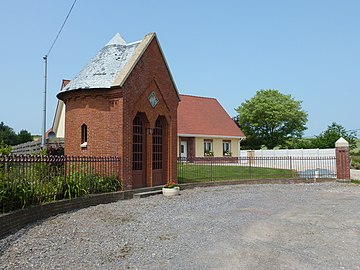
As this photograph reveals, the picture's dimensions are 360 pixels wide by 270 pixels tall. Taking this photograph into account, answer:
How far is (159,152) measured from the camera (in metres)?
15.5

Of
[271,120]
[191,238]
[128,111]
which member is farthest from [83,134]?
[271,120]

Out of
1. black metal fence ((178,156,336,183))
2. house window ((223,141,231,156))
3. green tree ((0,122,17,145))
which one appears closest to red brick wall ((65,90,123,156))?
black metal fence ((178,156,336,183))

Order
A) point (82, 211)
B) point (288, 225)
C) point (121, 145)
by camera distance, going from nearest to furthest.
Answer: point (288, 225), point (82, 211), point (121, 145)

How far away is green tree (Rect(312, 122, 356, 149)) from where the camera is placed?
39.2 meters

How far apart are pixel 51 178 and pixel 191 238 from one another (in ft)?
16.3

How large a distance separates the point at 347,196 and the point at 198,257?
1102 cm

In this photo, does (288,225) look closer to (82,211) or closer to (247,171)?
(82,211)

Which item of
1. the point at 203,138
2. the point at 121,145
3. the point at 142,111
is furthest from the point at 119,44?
the point at 203,138

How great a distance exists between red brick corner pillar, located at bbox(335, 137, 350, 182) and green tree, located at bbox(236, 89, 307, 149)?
31.0 meters

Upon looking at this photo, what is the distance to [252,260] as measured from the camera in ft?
19.0

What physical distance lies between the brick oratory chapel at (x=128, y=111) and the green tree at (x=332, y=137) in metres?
28.8

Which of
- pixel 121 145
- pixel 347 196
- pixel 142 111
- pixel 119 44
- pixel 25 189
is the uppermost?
pixel 119 44

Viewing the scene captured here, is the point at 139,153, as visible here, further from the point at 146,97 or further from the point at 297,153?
the point at 297,153

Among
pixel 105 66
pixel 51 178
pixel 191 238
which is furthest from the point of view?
pixel 105 66
